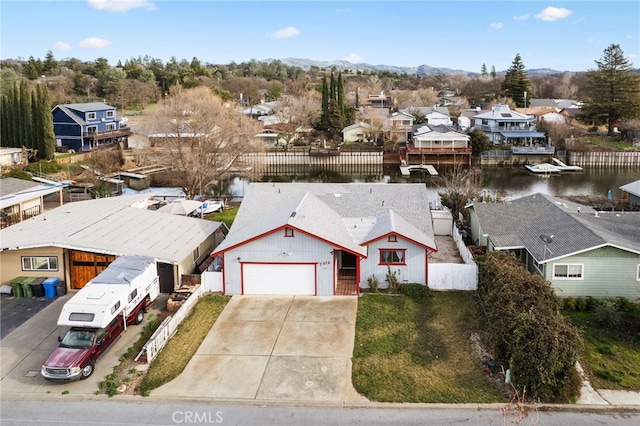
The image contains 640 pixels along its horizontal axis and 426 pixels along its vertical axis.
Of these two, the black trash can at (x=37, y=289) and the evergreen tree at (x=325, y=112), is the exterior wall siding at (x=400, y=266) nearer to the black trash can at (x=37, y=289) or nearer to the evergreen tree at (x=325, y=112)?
the black trash can at (x=37, y=289)

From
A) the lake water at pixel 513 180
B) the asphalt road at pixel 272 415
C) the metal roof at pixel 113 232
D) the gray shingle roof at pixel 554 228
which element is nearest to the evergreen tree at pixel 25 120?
the lake water at pixel 513 180

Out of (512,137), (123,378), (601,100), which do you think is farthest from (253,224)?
(601,100)


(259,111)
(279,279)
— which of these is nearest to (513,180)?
(279,279)

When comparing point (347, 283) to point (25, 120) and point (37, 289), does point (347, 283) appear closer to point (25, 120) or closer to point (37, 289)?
point (37, 289)

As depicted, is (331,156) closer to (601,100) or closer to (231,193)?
(231,193)

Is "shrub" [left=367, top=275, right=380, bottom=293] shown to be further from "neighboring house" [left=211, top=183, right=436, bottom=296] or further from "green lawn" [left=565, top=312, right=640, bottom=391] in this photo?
"green lawn" [left=565, top=312, right=640, bottom=391]

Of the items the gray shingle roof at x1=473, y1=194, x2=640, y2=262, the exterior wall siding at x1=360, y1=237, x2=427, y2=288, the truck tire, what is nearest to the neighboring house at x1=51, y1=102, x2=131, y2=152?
the exterior wall siding at x1=360, y1=237, x2=427, y2=288
